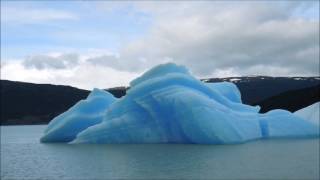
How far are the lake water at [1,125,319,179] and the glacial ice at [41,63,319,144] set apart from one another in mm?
747

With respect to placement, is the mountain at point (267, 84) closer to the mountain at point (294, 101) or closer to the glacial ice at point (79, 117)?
the mountain at point (294, 101)

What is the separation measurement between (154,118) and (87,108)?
545 centimetres

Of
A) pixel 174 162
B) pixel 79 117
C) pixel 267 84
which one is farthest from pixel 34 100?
pixel 174 162

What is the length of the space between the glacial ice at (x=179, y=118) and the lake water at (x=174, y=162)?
747 millimetres

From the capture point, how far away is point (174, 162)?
59.3 ft

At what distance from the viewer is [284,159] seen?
707 inches

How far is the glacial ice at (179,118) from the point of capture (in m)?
23.2

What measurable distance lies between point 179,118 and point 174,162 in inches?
222

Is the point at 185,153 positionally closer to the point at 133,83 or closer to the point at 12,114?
the point at 133,83

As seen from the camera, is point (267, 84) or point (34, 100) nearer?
point (34, 100)

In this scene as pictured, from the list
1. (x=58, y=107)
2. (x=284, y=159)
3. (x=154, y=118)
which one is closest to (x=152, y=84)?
(x=154, y=118)

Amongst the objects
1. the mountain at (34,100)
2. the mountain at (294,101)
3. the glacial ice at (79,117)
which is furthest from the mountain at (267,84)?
the glacial ice at (79,117)

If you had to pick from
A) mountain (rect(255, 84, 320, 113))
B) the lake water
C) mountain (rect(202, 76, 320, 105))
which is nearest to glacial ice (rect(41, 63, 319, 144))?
the lake water

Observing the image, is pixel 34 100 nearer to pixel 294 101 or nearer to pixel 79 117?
pixel 294 101
